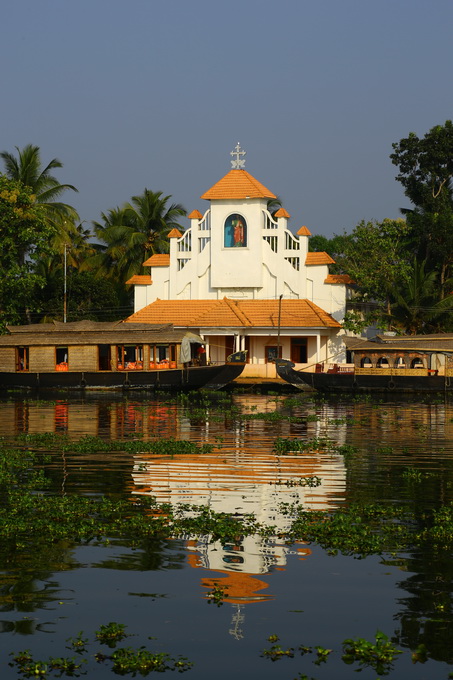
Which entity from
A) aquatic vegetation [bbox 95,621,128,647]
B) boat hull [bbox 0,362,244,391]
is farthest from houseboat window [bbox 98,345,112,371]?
aquatic vegetation [bbox 95,621,128,647]

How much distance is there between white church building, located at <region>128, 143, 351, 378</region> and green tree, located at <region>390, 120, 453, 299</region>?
242 inches

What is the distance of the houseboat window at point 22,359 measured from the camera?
53.1 m

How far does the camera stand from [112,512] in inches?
589

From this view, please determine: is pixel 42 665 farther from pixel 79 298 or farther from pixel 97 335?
pixel 79 298

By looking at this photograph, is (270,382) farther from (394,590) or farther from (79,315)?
(394,590)

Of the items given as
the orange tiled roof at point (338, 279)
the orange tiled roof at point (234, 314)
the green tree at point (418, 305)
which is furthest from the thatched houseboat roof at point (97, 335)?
the green tree at point (418, 305)

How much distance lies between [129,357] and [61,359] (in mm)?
3890

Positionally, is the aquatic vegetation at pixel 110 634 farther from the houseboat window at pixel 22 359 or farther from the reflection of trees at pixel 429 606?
the houseboat window at pixel 22 359

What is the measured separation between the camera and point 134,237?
65.3 metres

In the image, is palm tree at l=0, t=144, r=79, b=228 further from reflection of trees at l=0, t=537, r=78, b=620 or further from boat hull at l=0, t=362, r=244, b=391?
reflection of trees at l=0, t=537, r=78, b=620

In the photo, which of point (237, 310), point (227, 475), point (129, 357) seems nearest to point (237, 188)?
point (237, 310)

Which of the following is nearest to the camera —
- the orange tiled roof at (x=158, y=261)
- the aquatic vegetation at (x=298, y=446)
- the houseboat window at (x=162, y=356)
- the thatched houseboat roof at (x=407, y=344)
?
the aquatic vegetation at (x=298, y=446)

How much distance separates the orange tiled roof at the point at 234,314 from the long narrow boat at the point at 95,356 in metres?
3.21

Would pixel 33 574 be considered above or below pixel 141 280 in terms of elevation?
below
